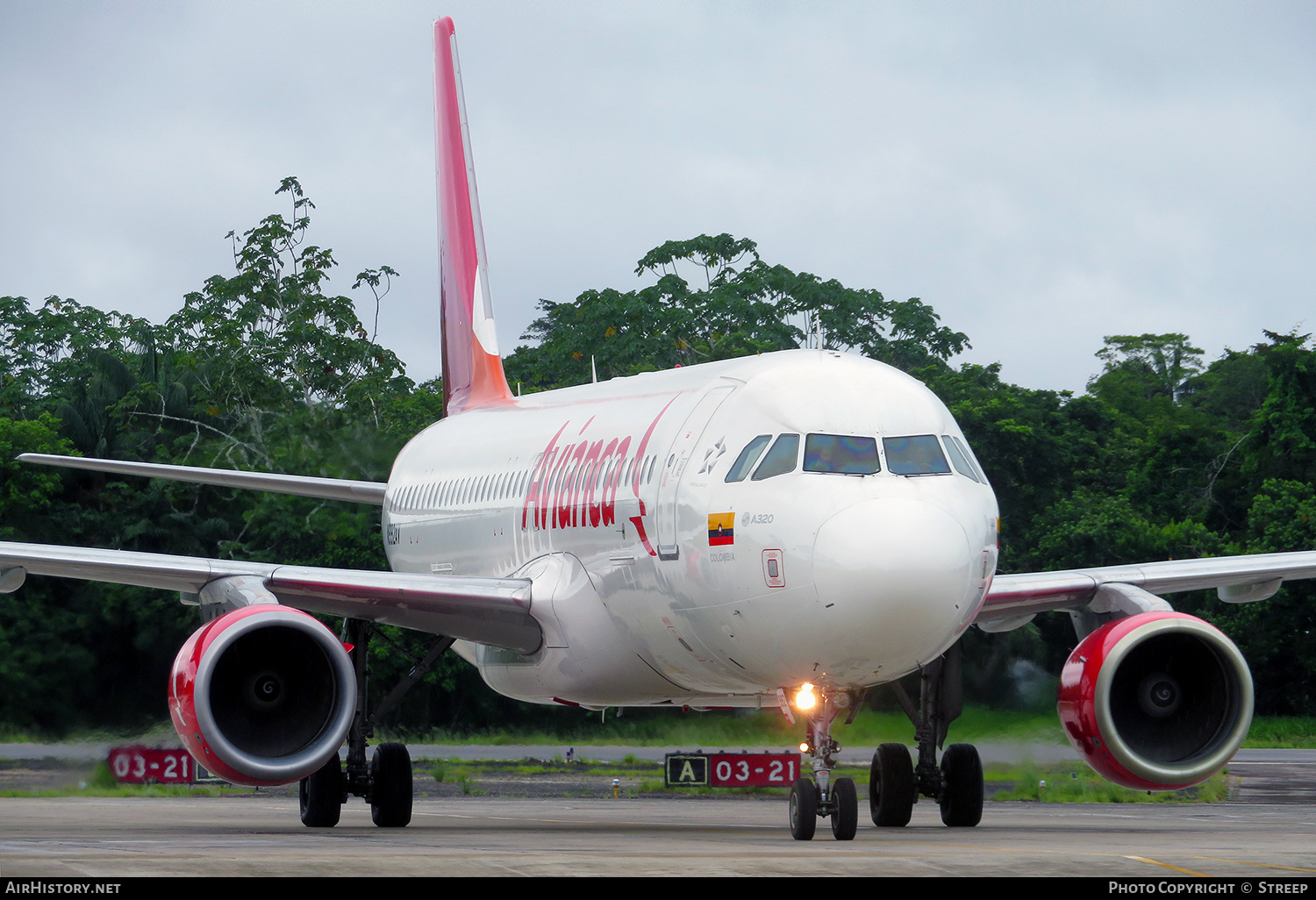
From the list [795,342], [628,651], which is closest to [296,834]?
[628,651]

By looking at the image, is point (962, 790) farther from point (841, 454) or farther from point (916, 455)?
point (841, 454)

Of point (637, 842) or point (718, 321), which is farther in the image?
point (718, 321)

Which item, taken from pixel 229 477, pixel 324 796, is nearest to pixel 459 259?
pixel 229 477

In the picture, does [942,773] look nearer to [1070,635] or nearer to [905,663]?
[905,663]

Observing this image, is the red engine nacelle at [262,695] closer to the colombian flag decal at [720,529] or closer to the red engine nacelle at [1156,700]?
the colombian flag decal at [720,529]

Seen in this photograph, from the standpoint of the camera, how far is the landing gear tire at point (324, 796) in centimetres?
1717

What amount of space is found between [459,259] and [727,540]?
1235cm

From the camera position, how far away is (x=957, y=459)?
43.5ft

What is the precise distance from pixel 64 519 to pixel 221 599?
18135 mm

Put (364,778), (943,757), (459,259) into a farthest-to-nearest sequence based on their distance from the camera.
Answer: (459,259), (364,778), (943,757)

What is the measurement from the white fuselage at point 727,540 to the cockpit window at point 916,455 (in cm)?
6

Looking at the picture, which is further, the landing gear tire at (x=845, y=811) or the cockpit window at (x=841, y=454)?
the landing gear tire at (x=845, y=811)

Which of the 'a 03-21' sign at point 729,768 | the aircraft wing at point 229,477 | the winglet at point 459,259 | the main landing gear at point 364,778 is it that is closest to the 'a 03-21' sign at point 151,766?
the aircraft wing at point 229,477

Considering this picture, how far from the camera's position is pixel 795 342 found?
174 feet
